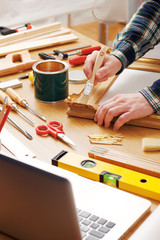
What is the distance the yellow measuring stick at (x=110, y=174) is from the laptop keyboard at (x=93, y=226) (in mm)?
114

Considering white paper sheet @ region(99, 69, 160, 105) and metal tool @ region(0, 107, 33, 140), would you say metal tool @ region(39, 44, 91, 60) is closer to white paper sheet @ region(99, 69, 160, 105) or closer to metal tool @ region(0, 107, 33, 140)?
white paper sheet @ region(99, 69, 160, 105)

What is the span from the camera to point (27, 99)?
3.84ft

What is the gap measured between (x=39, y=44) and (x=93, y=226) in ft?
3.18

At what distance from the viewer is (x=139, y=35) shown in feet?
4.43

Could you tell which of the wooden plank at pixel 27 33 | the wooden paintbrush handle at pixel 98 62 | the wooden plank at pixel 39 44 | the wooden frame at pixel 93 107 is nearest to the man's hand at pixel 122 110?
the wooden frame at pixel 93 107

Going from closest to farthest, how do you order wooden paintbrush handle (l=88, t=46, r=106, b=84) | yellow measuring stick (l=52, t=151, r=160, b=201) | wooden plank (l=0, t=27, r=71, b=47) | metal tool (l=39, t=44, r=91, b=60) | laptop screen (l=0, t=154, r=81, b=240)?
laptop screen (l=0, t=154, r=81, b=240)
yellow measuring stick (l=52, t=151, r=160, b=201)
wooden paintbrush handle (l=88, t=46, r=106, b=84)
metal tool (l=39, t=44, r=91, b=60)
wooden plank (l=0, t=27, r=71, b=47)

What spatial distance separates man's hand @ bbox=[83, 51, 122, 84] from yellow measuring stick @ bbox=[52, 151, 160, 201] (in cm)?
37

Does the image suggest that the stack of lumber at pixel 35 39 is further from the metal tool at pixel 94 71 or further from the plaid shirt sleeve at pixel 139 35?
the metal tool at pixel 94 71

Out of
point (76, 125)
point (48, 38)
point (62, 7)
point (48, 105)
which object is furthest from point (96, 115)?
point (62, 7)

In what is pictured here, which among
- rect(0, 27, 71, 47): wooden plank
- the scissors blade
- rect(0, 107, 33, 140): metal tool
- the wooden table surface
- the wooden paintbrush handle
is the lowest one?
the wooden table surface

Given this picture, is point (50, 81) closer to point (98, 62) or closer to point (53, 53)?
point (98, 62)

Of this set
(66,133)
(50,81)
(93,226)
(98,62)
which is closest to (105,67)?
(98,62)

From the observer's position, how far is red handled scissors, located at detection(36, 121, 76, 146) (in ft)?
3.12

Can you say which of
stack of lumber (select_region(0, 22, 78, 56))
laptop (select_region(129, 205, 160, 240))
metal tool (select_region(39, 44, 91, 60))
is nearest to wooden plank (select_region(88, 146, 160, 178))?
laptop (select_region(129, 205, 160, 240))
